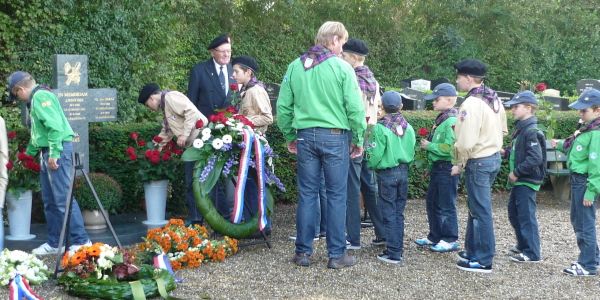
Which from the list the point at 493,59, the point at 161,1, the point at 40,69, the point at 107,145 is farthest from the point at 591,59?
the point at 107,145

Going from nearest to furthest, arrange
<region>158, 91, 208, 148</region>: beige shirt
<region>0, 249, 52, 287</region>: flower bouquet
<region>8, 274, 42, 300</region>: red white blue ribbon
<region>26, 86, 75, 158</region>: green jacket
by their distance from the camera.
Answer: <region>8, 274, 42, 300</region>: red white blue ribbon
<region>0, 249, 52, 287</region>: flower bouquet
<region>26, 86, 75, 158</region>: green jacket
<region>158, 91, 208, 148</region>: beige shirt

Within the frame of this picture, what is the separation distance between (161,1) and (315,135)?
9407 millimetres

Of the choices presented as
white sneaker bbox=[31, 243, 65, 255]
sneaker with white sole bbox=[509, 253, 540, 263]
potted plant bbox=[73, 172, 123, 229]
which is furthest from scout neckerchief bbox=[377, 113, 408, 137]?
white sneaker bbox=[31, 243, 65, 255]

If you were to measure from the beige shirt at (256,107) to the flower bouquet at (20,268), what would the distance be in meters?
2.52

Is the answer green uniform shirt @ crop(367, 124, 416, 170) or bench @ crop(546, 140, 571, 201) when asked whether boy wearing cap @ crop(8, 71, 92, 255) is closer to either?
green uniform shirt @ crop(367, 124, 416, 170)

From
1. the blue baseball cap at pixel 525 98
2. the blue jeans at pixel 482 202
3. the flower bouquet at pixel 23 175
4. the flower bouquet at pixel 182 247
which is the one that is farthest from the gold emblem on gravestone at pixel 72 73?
the blue baseball cap at pixel 525 98

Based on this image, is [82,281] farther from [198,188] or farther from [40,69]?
[40,69]

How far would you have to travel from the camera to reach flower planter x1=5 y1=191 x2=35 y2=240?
21.1 feet

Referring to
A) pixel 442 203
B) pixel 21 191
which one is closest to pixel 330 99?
pixel 442 203

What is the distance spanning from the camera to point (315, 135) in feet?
17.3

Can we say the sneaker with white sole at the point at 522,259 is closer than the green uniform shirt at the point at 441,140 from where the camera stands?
Yes

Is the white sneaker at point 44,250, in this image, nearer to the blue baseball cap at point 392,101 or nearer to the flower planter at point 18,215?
the flower planter at point 18,215

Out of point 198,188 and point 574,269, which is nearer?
point 574,269

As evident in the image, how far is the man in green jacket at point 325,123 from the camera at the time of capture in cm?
526
